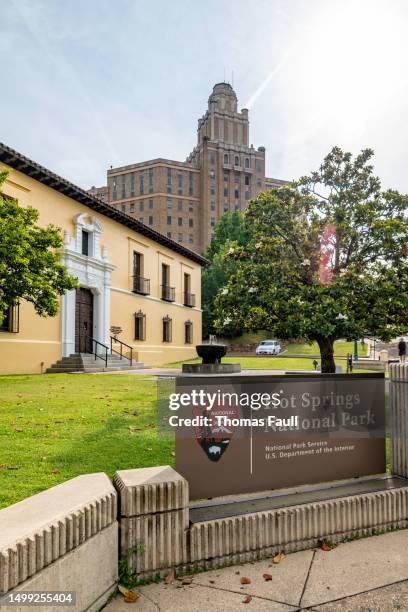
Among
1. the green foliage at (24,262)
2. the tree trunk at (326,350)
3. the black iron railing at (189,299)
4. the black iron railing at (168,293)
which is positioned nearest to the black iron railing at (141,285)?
the black iron railing at (168,293)

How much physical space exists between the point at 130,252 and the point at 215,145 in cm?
7460

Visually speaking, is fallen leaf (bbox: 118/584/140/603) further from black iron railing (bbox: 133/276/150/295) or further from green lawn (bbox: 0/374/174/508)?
black iron railing (bbox: 133/276/150/295)

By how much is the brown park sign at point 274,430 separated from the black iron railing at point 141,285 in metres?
25.6

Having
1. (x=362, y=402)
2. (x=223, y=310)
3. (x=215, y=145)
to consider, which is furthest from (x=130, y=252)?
(x=215, y=145)

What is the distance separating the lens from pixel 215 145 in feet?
316

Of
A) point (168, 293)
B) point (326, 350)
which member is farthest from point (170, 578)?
point (168, 293)

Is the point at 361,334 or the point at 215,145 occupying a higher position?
the point at 215,145

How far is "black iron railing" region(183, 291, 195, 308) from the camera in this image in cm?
3650

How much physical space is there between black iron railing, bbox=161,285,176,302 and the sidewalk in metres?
29.8

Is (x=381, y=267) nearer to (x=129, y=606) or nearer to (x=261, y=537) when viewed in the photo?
(x=261, y=537)

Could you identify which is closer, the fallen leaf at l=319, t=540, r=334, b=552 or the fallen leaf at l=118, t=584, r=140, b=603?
the fallen leaf at l=118, t=584, r=140, b=603

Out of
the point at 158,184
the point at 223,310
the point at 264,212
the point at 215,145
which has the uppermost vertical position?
the point at 215,145

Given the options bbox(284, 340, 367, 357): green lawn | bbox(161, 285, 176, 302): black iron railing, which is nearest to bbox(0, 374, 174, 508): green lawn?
bbox(161, 285, 176, 302): black iron railing

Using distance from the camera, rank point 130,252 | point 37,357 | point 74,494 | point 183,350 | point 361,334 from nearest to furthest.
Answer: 1. point 74,494
2. point 361,334
3. point 37,357
4. point 130,252
5. point 183,350
